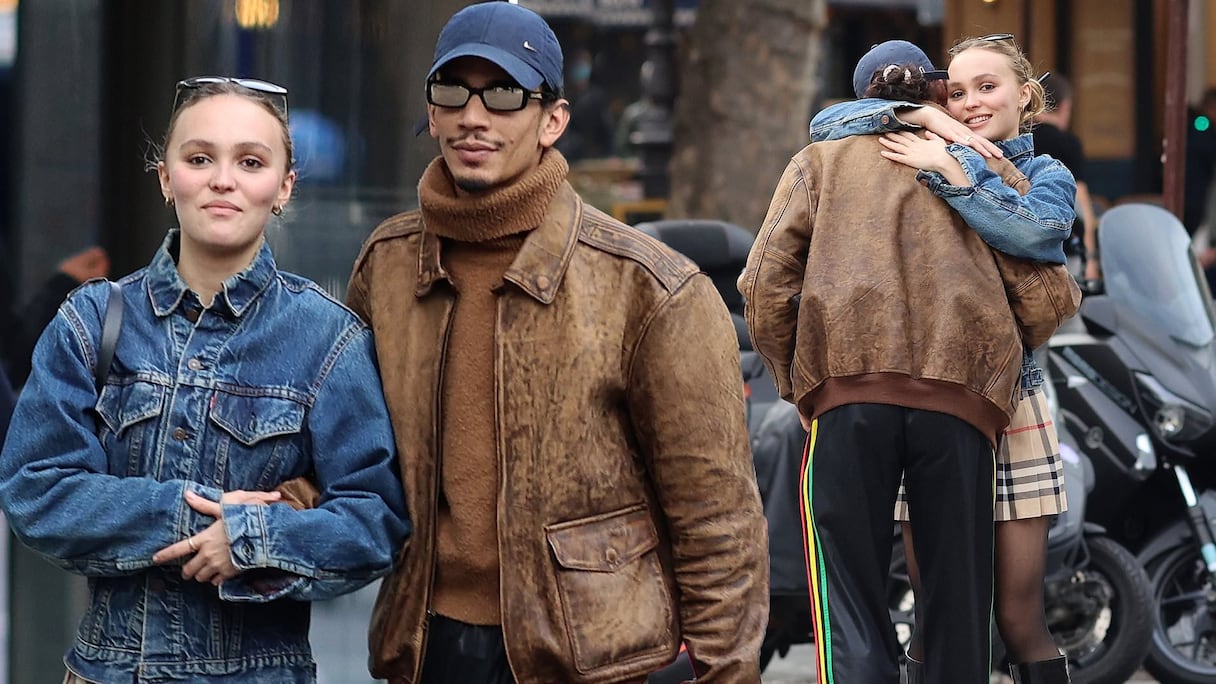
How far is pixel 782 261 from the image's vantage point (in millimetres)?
4641

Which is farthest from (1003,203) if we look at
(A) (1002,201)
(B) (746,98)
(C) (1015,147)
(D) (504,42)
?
(B) (746,98)

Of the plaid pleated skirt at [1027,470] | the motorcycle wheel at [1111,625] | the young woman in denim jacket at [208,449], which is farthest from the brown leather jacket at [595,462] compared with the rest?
the motorcycle wheel at [1111,625]

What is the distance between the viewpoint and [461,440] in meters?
2.91

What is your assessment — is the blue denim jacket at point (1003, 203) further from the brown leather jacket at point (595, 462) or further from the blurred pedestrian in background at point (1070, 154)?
the blurred pedestrian in background at point (1070, 154)

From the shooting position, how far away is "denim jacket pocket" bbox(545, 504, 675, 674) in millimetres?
2846

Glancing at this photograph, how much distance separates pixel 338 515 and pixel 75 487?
358mm

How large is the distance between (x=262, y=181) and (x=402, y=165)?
2.17m

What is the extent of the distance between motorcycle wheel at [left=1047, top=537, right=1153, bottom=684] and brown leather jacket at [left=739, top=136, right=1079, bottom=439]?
1.75 m

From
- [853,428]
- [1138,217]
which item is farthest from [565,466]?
[1138,217]

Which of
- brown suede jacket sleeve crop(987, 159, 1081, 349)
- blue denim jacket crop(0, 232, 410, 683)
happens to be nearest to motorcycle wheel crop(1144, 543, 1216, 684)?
brown suede jacket sleeve crop(987, 159, 1081, 349)

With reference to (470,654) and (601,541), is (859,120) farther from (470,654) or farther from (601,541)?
(470,654)

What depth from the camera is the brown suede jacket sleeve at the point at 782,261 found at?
4.61 metres

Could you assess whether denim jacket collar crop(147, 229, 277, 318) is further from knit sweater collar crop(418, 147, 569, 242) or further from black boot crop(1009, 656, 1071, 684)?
black boot crop(1009, 656, 1071, 684)

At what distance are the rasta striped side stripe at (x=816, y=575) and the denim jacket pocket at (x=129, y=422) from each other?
2.15 meters
